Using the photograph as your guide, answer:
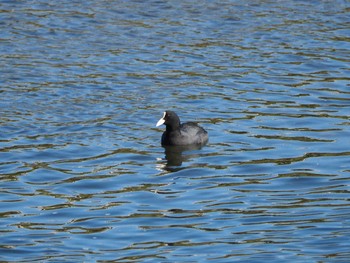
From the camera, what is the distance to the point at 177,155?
17.8m

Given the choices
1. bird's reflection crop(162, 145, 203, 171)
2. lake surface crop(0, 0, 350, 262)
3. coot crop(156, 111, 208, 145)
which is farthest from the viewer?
coot crop(156, 111, 208, 145)

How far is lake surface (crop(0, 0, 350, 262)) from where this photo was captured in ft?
42.0

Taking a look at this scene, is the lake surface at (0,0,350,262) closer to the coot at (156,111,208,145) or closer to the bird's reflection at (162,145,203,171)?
the bird's reflection at (162,145,203,171)

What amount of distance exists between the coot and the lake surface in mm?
218

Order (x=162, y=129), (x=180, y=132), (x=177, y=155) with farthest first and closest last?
(x=162, y=129) < (x=180, y=132) < (x=177, y=155)

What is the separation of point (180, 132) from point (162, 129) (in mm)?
1183

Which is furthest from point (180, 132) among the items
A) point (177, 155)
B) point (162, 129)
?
point (162, 129)

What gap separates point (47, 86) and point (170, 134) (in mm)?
3938

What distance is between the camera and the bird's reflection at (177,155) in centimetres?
1689

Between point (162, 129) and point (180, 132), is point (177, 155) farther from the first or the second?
point (162, 129)

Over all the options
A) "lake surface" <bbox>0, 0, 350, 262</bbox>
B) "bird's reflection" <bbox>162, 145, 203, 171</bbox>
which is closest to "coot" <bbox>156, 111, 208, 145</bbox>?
"bird's reflection" <bbox>162, 145, 203, 171</bbox>

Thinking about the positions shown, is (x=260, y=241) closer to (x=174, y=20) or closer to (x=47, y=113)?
(x=47, y=113)

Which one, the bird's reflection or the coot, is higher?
the coot

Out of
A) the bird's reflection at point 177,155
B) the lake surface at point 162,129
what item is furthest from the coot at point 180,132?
the lake surface at point 162,129
